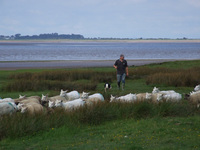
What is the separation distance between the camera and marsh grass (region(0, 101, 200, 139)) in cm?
1062

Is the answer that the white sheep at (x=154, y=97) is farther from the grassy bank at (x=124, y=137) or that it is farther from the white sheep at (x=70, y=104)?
the white sheep at (x=70, y=104)

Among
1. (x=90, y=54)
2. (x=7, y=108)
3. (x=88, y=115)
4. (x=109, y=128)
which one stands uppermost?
(x=90, y=54)

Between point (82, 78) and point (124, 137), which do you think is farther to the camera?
point (82, 78)

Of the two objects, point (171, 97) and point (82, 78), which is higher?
point (171, 97)

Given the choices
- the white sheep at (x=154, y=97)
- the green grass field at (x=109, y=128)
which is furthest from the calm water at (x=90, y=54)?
the green grass field at (x=109, y=128)

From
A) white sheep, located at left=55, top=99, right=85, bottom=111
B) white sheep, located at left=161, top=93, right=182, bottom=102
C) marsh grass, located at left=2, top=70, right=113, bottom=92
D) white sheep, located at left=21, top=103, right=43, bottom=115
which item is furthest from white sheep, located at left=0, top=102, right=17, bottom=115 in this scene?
marsh grass, located at left=2, top=70, right=113, bottom=92

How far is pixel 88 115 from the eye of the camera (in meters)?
12.1

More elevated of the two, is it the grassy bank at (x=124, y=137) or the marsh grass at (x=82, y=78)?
the marsh grass at (x=82, y=78)

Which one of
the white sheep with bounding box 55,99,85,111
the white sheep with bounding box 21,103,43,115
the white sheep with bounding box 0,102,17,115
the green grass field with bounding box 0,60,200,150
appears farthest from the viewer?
the white sheep with bounding box 55,99,85,111

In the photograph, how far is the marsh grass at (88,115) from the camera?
34.9ft

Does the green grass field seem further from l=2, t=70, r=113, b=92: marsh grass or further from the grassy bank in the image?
l=2, t=70, r=113, b=92: marsh grass

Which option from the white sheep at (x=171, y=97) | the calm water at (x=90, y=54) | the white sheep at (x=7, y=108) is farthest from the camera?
the calm water at (x=90, y=54)

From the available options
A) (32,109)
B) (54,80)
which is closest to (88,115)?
(32,109)

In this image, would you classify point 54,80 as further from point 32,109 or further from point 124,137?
point 124,137
